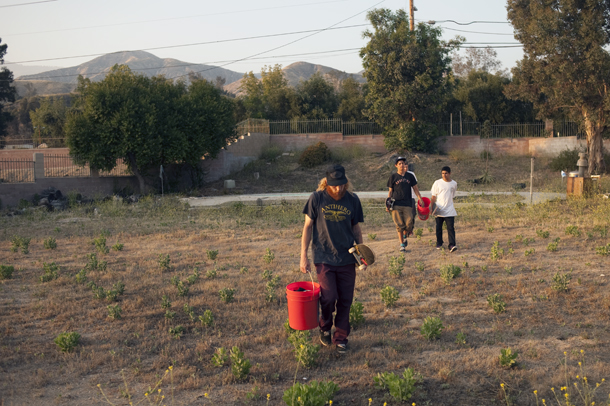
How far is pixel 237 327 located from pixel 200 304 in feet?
3.70

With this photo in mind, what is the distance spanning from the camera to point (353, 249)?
4945 mm

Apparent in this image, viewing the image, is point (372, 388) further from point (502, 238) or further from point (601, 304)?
point (502, 238)

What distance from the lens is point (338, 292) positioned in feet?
16.7

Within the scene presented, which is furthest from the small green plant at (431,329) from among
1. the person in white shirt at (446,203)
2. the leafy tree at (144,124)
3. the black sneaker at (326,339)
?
the leafy tree at (144,124)

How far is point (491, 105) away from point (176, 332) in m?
32.2

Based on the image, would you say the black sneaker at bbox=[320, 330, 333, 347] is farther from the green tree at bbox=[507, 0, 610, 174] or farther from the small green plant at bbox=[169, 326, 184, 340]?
the green tree at bbox=[507, 0, 610, 174]

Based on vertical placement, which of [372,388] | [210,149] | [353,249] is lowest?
[372,388]

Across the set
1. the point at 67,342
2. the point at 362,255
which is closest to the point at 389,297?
the point at 362,255

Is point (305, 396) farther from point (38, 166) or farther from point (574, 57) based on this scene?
point (574, 57)

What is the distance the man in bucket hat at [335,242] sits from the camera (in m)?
4.98

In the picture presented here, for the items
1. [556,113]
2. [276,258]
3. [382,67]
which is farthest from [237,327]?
[556,113]

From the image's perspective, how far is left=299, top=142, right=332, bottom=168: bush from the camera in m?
28.9

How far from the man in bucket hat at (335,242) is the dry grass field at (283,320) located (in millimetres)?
467

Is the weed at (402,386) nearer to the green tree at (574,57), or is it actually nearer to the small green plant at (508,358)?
the small green plant at (508,358)
